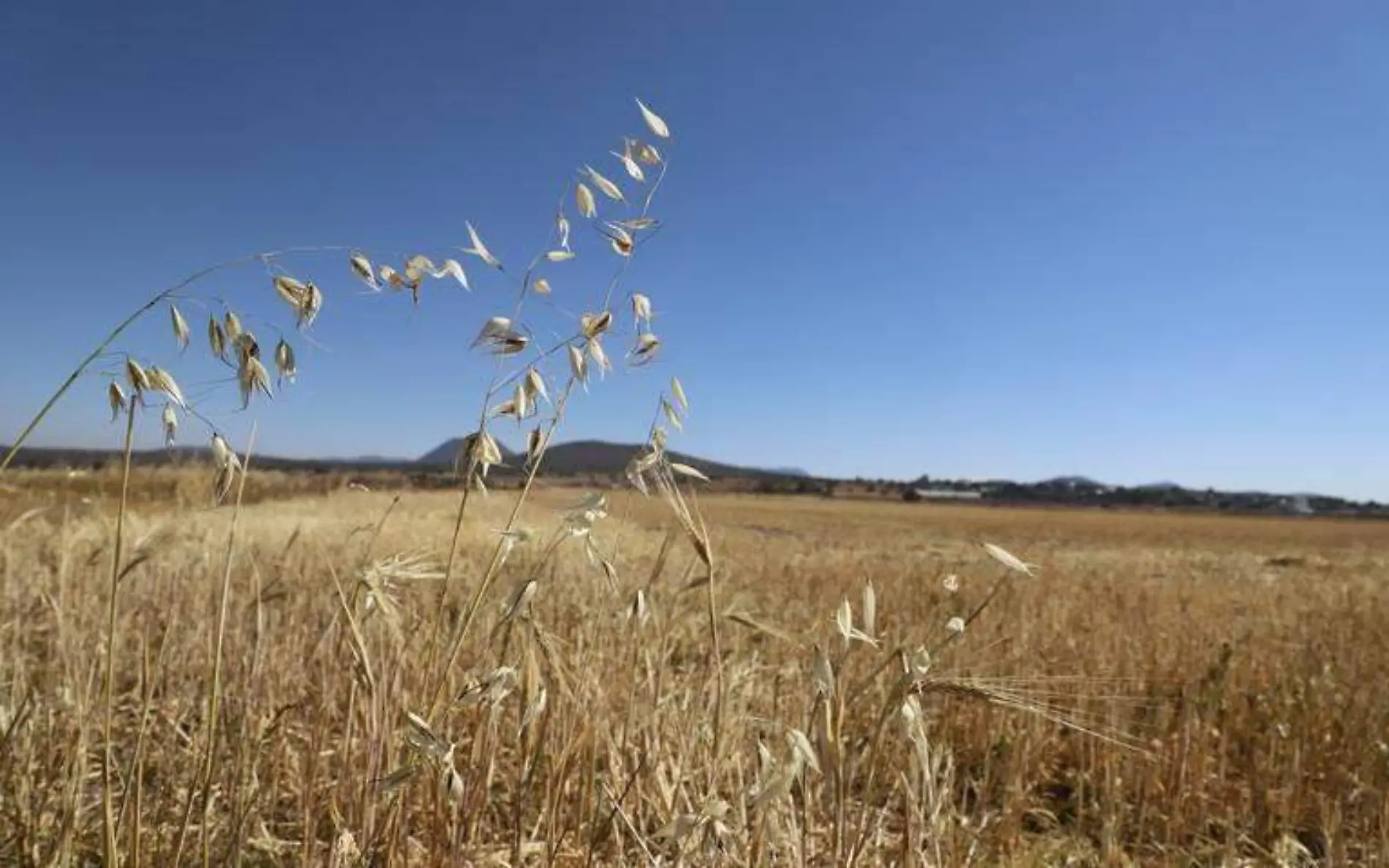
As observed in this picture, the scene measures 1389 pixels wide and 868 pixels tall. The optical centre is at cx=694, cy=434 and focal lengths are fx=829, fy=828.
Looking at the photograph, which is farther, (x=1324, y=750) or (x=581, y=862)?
(x=1324, y=750)

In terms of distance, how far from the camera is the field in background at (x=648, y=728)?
5.89 feet

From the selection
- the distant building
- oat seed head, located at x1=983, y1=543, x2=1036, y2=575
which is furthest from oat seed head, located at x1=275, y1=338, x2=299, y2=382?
the distant building

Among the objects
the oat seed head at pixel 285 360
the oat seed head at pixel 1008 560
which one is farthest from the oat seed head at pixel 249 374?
the oat seed head at pixel 1008 560

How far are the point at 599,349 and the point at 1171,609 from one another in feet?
29.2

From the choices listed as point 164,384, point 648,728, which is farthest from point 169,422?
point 648,728

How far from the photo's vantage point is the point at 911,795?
1.50m

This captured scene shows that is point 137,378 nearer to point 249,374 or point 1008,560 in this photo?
point 249,374

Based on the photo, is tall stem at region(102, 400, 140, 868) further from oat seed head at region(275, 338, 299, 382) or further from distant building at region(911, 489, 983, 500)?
distant building at region(911, 489, 983, 500)

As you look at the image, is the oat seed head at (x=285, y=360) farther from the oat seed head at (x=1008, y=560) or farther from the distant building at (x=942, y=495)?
the distant building at (x=942, y=495)

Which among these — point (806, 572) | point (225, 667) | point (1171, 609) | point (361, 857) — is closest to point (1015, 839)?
point (361, 857)

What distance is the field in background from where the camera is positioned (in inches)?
70.6

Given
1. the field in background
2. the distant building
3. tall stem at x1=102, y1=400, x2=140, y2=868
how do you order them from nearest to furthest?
1. tall stem at x1=102, y1=400, x2=140, y2=868
2. the field in background
3. the distant building

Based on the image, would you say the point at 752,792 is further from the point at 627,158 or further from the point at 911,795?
the point at 627,158

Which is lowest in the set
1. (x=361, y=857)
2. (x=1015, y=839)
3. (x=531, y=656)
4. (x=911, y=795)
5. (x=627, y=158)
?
(x=1015, y=839)
